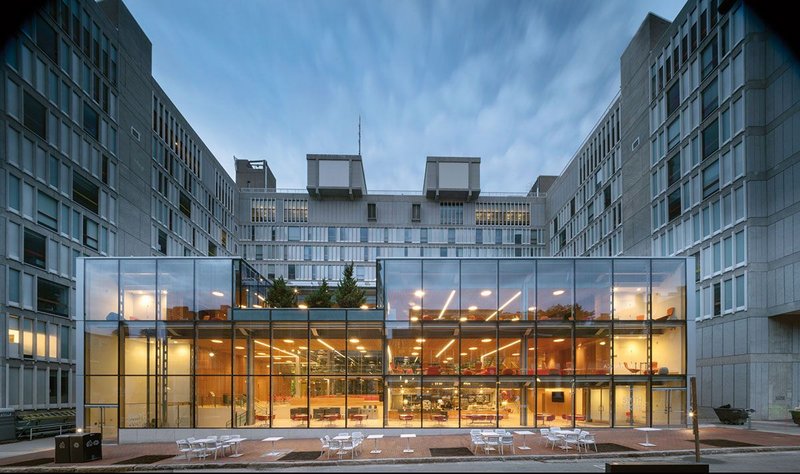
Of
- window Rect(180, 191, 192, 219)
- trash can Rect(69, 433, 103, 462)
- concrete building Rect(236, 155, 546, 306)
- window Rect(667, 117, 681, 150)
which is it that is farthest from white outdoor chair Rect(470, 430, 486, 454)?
concrete building Rect(236, 155, 546, 306)

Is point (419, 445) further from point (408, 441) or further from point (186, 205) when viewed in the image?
point (186, 205)

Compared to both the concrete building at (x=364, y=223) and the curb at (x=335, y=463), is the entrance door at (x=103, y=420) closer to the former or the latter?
the curb at (x=335, y=463)

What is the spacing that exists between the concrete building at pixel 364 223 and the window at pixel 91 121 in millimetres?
41589

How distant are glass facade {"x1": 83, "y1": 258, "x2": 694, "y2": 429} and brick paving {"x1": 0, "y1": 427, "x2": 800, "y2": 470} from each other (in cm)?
141

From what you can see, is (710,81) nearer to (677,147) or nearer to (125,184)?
(677,147)

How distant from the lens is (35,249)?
36375 mm

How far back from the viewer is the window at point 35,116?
118ft

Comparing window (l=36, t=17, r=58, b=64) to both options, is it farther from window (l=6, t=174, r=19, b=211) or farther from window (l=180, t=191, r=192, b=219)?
window (l=180, t=191, r=192, b=219)

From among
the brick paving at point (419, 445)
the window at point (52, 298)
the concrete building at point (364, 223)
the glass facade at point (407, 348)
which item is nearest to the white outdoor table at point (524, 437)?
the brick paving at point (419, 445)

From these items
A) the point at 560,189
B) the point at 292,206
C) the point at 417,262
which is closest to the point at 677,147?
the point at 417,262

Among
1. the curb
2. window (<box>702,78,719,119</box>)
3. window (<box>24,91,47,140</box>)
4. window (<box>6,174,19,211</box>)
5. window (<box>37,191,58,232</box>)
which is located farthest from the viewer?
window (<box>702,78,719,119</box>)

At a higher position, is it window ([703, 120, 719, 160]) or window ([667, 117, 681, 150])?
window ([667, 117, 681, 150])

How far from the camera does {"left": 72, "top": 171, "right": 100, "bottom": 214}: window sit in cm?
4141

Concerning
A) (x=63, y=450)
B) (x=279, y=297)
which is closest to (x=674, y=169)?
(x=279, y=297)
